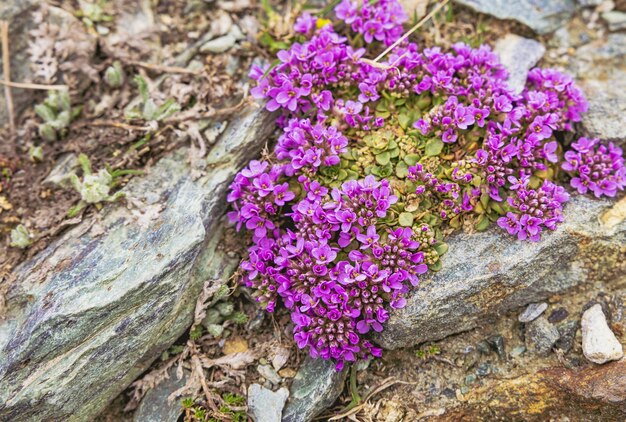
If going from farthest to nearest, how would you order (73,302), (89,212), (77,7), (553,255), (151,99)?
1. (77,7)
2. (151,99)
3. (89,212)
4. (553,255)
5. (73,302)

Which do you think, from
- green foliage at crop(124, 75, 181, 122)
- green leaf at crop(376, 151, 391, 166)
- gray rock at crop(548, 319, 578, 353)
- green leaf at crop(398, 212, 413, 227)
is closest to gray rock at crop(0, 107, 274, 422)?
green foliage at crop(124, 75, 181, 122)

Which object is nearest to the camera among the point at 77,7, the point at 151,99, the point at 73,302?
the point at 73,302

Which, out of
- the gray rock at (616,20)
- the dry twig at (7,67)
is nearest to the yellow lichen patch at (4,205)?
the dry twig at (7,67)

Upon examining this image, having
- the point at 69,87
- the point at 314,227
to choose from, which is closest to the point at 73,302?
the point at 314,227

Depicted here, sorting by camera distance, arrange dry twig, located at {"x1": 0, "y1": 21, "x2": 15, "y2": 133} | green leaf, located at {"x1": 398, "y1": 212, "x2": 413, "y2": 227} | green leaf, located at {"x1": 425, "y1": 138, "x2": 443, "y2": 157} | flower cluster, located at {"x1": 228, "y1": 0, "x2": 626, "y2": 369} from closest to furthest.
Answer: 1. flower cluster, located at {"x1": 228, "y1": 0, "x2": 626, "y2": 369}
2. green leaf, located at {"x1": 398, "y1": 212, "x2": 413, "y2": 227}
3. green leaf, located at {"x1": 425, "y1": 138, "x2": 443, "y2": 157}
4. dry twig, located at {"x1": 0, "y1": 21, "x2": 15, "y2": 133}

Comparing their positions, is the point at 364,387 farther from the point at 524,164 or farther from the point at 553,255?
the point at 524,164

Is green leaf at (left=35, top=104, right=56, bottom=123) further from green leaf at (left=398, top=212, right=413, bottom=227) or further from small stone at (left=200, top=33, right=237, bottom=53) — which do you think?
green leaf at (left=398, top=212, right=413, bottom=227)

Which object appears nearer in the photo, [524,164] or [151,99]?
[524,164]
